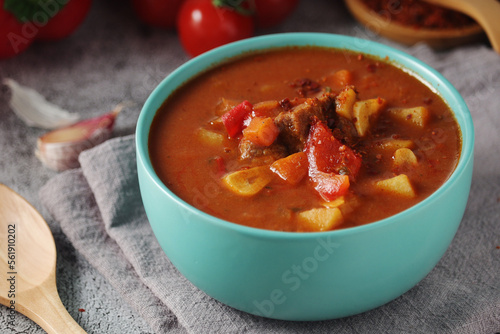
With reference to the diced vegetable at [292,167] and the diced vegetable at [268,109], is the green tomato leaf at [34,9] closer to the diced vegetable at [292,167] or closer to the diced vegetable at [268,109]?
the diced vegetable at [268,109]

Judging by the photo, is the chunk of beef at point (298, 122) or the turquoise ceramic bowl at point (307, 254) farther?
the chunk of beef at point (298, 122)

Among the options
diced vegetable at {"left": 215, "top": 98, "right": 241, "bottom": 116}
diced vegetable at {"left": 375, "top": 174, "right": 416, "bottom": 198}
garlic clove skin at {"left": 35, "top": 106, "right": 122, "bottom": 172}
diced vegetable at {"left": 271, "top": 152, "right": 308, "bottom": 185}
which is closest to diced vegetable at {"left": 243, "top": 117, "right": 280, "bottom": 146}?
diced vegetable at {"left": 271, "top": 152, "right": 308, "bottom": 185}

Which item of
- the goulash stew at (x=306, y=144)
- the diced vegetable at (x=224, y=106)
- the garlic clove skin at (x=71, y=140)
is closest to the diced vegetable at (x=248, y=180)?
the goulash stew at (x=306, y=144)

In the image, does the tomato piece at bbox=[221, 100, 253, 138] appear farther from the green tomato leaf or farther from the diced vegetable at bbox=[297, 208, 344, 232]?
the green tomato leaf

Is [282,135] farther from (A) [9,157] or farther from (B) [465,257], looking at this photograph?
(A) [9,157]

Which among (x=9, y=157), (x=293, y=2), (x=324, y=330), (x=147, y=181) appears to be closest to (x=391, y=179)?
(x=324, y=330)
